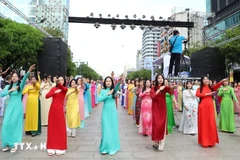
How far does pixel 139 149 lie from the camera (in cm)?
492

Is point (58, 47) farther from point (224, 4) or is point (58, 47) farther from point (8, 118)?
point (224, 4)

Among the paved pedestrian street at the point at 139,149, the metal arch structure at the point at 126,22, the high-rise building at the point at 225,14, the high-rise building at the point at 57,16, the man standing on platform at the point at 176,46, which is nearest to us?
the paved pedestrian street at the point at 139,149

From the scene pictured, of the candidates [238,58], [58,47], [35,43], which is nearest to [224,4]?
[238,58]

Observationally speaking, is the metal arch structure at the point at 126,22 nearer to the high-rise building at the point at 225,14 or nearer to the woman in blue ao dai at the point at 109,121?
the woman in blue ao dai at the point at 109,121

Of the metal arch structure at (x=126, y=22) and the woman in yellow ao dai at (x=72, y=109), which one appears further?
the metal arch structure at (x=126, y=22)

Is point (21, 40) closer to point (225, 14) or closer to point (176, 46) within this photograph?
point (176, 46)

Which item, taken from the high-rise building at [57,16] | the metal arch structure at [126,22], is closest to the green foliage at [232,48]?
the metal arch structure at [126,22]

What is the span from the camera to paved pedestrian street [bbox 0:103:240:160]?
4355 mm

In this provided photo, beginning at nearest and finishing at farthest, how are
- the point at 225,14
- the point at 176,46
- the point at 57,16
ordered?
1. the point at 176,46
2. the point at 57,16
3. the point at 225,14

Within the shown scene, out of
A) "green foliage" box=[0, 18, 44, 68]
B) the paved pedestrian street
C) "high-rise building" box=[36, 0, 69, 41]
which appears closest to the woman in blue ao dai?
the paved pedestrian street

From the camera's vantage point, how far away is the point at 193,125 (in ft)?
22.1

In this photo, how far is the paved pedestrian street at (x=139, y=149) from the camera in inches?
171

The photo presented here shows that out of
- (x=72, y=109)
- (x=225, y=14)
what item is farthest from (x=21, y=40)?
(x=225, y=14)

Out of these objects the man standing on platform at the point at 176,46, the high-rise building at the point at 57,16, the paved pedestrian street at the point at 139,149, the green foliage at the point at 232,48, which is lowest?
the paved pedestrian street at the point at 139,149
